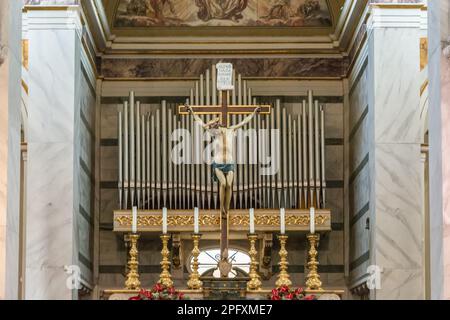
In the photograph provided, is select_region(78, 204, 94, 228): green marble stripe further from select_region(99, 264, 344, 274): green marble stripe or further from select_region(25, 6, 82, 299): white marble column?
select_region(99, 264, 344, 274): green marble stripe

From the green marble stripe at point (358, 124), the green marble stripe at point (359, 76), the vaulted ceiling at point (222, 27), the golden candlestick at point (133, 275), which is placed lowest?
the golden candlestick at point (133, 275)

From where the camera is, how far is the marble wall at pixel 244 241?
17766 millimetres

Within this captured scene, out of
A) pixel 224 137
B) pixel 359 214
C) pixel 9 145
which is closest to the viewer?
pixel 9 145

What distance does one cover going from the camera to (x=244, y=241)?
700 inches

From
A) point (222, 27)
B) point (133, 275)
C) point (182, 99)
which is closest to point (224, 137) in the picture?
point (133, 275)

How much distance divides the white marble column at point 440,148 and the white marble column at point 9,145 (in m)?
3.77

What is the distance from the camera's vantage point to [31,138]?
598 inches

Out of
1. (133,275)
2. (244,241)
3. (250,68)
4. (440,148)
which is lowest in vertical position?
(133,275)

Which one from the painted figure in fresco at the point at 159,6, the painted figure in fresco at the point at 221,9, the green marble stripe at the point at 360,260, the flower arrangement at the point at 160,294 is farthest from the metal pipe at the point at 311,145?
the flower arrangement at the point at 160,294

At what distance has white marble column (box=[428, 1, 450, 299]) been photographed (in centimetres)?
1077

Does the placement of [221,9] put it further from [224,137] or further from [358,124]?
[224,137]

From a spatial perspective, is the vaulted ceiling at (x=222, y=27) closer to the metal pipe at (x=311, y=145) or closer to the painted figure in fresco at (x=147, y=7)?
the painted figure in fresco at (x=147, y=7)

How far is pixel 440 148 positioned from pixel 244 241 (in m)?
7.11

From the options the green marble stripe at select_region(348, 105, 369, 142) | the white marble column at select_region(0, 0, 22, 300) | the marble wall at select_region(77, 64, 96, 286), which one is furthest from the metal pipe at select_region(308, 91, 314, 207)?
the white marble column at select_region(0, 0, 22, 300)
